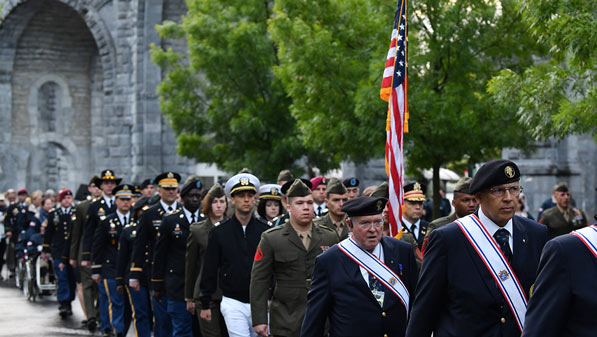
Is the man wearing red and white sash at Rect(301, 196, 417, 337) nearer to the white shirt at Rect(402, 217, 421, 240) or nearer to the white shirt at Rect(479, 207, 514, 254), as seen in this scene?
the white shirt at Rect(479, 207, 514, 254)

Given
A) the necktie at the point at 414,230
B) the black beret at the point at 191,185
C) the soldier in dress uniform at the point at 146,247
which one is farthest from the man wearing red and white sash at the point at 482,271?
the soldier in dress uniform at the point at 146,247

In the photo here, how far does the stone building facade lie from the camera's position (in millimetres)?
32906

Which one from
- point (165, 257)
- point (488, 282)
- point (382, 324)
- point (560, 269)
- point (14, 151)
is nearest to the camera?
point (560, 269)

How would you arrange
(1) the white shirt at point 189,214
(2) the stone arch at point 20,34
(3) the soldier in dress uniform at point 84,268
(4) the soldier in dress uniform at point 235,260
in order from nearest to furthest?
(4) the soldier in dress uniform at point 235,260 < (1) the white shirt at point 189,214 < (3) the soldier in dress uniform at point 84,268 < (2) the stone arch at point 20,34

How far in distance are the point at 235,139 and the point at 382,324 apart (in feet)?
57.2

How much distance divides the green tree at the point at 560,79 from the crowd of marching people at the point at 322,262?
220 centimetres

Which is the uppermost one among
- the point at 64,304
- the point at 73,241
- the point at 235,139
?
the point at 235,139

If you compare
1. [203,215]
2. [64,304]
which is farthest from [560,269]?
[64,304]

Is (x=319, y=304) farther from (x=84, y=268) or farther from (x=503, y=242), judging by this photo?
(x=84, y=268)

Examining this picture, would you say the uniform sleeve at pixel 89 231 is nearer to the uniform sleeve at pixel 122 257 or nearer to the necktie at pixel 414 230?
the uniform sleeve at pixel 122 257

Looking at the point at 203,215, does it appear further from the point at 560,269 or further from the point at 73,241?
the point at 560,269

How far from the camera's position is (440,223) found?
875 cm

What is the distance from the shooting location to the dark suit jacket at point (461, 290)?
4711 millimetres

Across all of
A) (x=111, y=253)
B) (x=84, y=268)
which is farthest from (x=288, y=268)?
(x=84, y=268)
